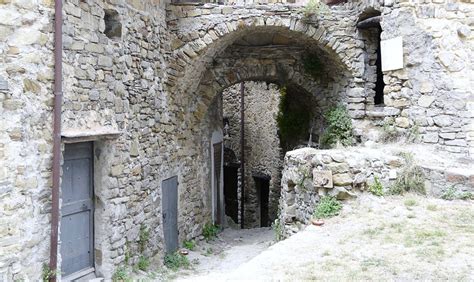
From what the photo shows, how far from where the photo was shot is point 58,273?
4.24 metres

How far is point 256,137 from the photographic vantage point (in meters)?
14.1

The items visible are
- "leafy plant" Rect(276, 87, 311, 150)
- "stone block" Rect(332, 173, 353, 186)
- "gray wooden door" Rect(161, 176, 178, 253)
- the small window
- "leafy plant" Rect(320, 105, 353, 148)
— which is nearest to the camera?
"stone block" Rect(332, 173, 353, 186)

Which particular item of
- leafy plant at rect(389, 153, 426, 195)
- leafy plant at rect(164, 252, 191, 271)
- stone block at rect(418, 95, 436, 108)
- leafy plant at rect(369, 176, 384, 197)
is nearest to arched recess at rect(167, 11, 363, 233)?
leafy plant at rect(164, 252, 191, 271)

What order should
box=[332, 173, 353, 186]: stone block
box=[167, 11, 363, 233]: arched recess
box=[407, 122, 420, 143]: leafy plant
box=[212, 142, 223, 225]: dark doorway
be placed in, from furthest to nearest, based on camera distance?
1. box=[212, 142, 223, 225]: dark doorway
2. box=[167, 11, 363, 233]: arched recess
3. box=[407, 122, 420, 143]: leafy plant
4. box=[332, 173, 353, 186]: stone block

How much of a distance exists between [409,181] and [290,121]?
244 inches

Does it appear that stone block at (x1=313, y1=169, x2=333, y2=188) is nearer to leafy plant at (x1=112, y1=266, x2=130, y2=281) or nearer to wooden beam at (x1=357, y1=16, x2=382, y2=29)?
leafy plant at (x1=112, y1=266, x2=130, y2=281)

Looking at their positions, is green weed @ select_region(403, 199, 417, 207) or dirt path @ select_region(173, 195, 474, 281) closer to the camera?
dirt path @ select_region(173, 195, 474, 281)

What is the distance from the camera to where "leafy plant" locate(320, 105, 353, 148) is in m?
7.88

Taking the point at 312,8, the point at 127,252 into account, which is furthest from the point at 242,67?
the point at 127,252

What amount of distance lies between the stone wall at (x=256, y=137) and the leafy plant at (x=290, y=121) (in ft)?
3.53

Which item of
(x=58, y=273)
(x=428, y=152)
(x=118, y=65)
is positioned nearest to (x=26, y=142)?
(x=58, y=273)

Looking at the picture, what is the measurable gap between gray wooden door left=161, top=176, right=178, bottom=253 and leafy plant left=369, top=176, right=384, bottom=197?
3160mm

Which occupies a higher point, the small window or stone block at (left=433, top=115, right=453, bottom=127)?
the small window

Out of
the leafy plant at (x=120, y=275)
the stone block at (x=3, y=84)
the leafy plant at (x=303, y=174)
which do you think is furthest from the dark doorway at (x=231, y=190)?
the stone block at (x=3, y=84)
